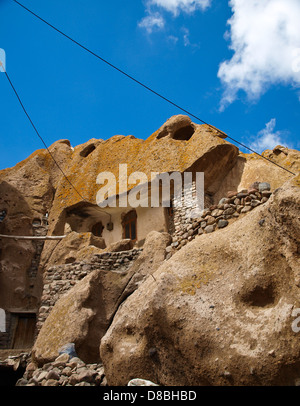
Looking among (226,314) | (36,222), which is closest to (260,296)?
(226,314)

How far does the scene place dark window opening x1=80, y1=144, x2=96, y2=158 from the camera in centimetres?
1853

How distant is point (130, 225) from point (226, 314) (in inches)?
424

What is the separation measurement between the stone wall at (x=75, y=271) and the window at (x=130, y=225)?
4830 millimetres

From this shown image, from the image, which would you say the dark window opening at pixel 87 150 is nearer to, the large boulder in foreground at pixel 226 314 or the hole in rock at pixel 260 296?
the large boulder in foreground at pixel 226 314

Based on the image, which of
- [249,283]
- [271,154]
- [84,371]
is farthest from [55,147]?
[249,283]

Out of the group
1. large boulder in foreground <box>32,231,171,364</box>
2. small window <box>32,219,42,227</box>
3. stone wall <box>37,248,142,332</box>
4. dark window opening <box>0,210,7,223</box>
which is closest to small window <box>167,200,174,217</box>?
stone wall <box>37,248,142,332</box>

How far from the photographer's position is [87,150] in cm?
1877

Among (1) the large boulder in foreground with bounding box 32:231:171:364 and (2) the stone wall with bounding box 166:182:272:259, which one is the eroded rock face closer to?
(1) the large boulder in foreground with bounding box 32:231:171:364

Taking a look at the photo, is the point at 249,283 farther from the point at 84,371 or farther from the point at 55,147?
the point at 55,147

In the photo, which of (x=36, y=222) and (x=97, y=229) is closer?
(x=97, y=229)

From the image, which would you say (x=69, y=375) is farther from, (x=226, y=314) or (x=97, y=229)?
(x=97, y=229)

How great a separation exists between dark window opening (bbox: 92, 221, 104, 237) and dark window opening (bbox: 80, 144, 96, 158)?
4.71 meters
